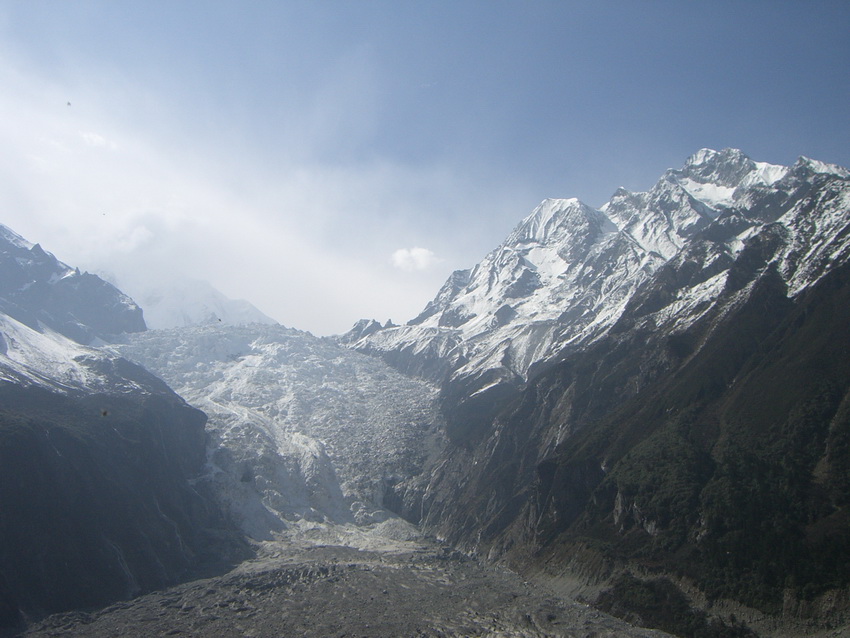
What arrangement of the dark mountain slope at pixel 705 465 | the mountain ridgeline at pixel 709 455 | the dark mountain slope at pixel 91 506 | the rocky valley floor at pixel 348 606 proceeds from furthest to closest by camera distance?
the dark mountain slope at pixel 91 506, the mountain ridgeline at pixel 709 455, the dark mountain slope at pixel 705 465, the rocky valley floor at pixel 348 606

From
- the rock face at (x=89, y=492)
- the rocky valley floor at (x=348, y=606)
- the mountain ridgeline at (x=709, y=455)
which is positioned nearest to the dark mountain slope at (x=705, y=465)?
the mountain ridgeline at (x=709, y=455)

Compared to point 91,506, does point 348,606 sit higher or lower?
higher

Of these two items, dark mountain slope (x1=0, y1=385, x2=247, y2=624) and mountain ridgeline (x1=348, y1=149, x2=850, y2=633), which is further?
dark mountain slope (x1=0, y1=385, x2=247, y2=624)

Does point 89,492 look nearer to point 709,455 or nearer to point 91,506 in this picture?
point 91,506

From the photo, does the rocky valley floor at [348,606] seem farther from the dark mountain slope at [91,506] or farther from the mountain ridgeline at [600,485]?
the dark mountain slope at [91,506]

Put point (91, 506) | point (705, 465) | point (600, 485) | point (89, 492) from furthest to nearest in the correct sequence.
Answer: point (600, 485), point (89, 492), point (91, 506), point (705, 465)

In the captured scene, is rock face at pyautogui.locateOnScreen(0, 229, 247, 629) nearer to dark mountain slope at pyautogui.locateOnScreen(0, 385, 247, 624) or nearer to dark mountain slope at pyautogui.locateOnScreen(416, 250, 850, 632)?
dark mountain slope at pyautogui.locateOnScreen(0, 385, 247, 624)

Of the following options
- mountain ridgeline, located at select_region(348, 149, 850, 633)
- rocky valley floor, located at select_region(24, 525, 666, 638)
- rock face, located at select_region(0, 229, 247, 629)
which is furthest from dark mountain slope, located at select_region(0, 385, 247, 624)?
mountain ridgeline, located at select_region(348, 149, 850, 633)

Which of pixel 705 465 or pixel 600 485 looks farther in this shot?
pixel 600 485

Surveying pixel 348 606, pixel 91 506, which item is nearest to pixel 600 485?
pixel 348 606
